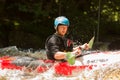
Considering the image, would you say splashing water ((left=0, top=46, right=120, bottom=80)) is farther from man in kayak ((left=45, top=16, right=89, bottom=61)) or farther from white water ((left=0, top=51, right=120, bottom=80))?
man in kayak ((left=45, top=16, right=89, bottom=61))

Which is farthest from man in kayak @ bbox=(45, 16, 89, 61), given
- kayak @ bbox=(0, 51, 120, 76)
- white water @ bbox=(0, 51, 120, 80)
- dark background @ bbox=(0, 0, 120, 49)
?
dark background @ bbox=(0, 0, 120, 49)

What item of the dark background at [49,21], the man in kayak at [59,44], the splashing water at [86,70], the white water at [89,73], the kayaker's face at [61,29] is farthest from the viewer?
the dark background at [49,21]

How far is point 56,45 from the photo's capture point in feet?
25.6

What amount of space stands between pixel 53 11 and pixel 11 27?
1745mm

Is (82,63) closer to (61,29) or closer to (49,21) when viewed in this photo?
(61,29)

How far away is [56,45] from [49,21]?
8.69m

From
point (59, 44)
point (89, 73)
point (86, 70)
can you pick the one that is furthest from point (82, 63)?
point (59, 44)

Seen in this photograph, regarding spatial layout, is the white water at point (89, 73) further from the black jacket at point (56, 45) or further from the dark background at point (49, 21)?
the dark background at point (49, 21)

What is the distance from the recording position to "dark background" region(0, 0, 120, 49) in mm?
15820

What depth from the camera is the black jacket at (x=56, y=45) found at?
7771 mm

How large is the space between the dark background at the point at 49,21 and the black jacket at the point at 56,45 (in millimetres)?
7465

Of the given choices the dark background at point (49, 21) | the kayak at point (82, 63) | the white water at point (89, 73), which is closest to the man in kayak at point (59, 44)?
the kayak at point (82, 63)

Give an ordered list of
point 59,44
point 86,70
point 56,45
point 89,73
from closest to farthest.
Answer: point 89,73, point 86,70, point 56,45, point 59,44

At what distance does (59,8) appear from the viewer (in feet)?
54.3
